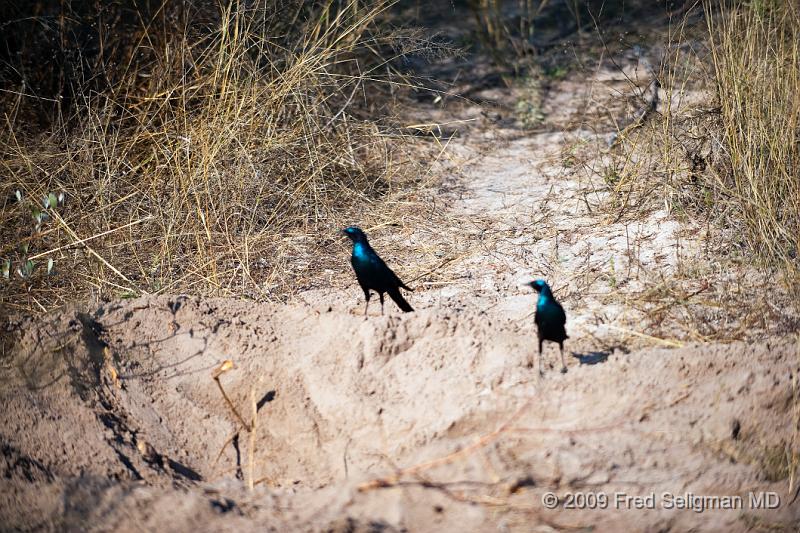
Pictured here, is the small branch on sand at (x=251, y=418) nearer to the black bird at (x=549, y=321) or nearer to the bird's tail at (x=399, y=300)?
the bird's tail at (x=399, y=300)

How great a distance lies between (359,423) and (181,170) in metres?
2.19

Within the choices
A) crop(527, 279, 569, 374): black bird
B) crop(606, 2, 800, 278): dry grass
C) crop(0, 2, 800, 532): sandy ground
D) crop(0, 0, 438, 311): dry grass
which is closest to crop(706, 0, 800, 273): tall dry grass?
crop(606, 2, 800, 278): dry grass

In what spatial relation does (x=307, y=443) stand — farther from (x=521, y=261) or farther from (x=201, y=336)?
(x=521, y=261)

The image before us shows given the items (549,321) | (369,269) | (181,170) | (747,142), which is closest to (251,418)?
(369,269)

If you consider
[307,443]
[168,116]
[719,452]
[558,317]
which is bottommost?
[307,443]

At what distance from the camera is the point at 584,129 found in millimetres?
6727

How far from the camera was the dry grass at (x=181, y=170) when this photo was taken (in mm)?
4473

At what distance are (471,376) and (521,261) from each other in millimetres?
1541

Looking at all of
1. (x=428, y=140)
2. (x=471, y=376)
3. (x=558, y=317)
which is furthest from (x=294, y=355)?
(x=428, y=140)

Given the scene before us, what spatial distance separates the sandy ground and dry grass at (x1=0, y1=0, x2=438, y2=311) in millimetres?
675

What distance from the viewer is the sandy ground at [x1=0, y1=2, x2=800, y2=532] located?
9.14 ft

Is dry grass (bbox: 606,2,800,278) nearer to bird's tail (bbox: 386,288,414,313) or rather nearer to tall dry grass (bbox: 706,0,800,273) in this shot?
tall dry grass (bbox: 706,0,800,273)

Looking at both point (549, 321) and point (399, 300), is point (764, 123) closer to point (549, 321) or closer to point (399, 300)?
point (549, 321)

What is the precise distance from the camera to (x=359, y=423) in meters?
3.35
